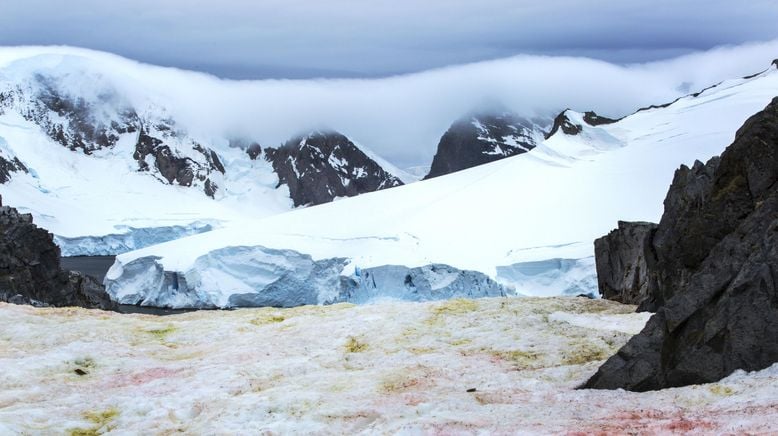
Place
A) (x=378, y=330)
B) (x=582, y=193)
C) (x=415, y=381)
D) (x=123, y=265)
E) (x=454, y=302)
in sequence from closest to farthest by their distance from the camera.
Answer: (x=415, y=381), (x=378, y=330), (x=454, y=302), (x=582, y=193), (x=123, y=265)

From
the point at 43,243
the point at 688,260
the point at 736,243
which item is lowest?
the point at 43,243

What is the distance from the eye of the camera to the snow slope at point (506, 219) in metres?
81.3

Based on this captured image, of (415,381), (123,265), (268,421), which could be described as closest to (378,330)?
(415,381)

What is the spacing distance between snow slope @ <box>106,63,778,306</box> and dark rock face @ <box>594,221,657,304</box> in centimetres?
3298

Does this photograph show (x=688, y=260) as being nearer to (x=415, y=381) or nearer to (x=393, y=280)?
(x=415, y=381)

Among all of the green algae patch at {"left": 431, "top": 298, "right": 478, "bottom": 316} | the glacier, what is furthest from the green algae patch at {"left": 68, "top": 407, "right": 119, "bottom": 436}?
the glacier

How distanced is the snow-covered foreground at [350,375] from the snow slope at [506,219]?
157 feet

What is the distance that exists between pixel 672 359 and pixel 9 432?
1532cm

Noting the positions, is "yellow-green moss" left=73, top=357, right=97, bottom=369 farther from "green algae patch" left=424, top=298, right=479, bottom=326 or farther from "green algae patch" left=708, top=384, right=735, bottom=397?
"green algae patch" left=708, top=384, right=735, bottom=397

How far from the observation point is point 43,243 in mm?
80938

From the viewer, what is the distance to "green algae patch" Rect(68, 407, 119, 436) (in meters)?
18.1

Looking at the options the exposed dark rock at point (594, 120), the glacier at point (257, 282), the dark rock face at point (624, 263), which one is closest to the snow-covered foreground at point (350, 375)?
the dark rock face at point (624, 263)

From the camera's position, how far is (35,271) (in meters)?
76.9

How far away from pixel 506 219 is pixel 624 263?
59418mm
